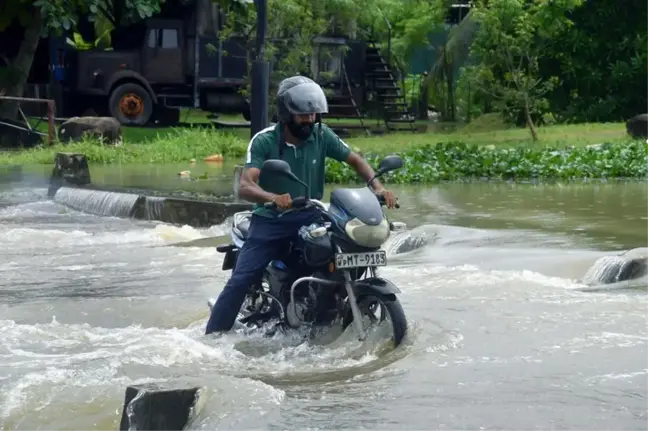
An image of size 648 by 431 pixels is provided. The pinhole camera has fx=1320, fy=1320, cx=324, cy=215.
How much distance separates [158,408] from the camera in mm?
6410

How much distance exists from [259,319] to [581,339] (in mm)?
2045

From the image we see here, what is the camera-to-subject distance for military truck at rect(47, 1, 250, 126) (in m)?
30.6

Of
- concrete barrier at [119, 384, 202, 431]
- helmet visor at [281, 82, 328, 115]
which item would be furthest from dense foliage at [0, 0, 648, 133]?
concrete barrier at [119, 384, 202, 431]

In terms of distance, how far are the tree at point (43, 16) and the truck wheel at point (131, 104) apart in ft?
6.51

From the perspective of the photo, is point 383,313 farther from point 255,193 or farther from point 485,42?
point 485,42

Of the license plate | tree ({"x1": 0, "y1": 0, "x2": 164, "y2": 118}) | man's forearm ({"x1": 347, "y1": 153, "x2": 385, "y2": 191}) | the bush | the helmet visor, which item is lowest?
the bush

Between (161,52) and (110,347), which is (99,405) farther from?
(161,52)

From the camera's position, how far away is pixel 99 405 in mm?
7086

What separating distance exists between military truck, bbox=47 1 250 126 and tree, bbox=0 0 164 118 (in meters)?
1.95

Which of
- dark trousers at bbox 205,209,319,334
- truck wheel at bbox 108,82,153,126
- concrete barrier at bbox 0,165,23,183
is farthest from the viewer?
truck wheel at bbox 108,82,153,126

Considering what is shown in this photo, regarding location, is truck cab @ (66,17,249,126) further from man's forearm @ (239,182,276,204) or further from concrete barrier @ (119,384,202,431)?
concrete barrier @ (119,384,202,431)

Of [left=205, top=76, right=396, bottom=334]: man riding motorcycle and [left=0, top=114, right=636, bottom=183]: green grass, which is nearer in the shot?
[left=205, top=76, right=396, bottom=334]: man riding motorcycle

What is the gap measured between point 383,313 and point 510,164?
43.7 feet

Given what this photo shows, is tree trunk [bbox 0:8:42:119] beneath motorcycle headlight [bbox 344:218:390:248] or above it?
above
